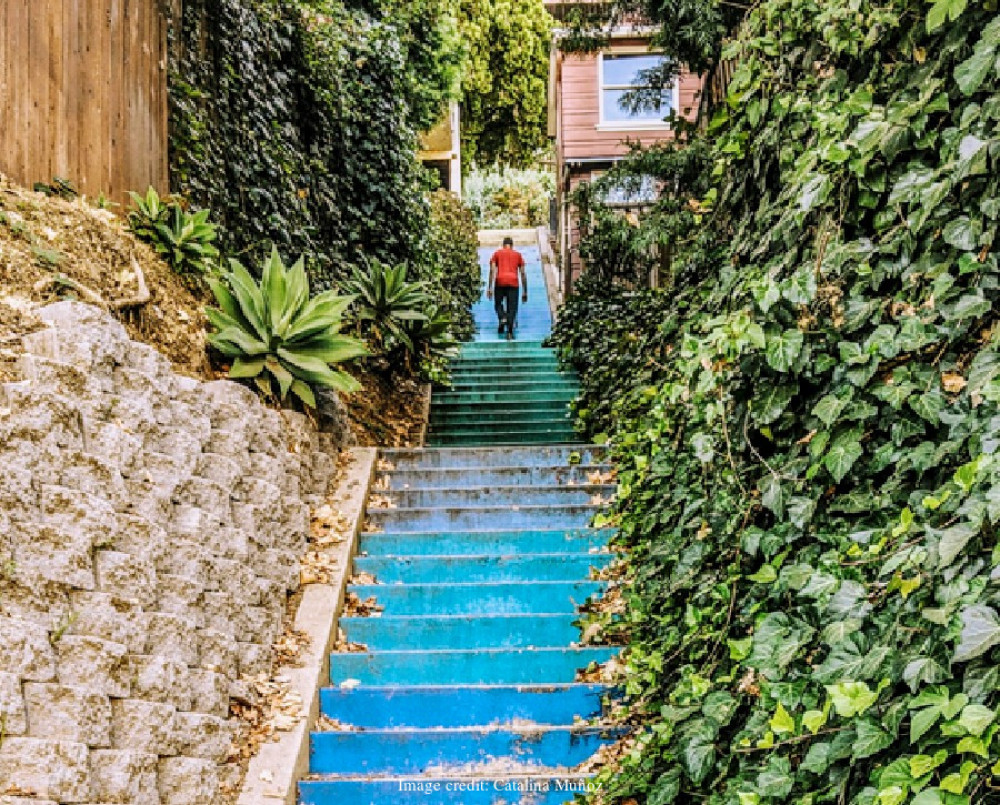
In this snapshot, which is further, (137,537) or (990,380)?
(137,537)

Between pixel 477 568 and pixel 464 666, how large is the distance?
0.91 metres

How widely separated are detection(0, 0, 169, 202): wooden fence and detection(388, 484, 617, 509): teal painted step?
8.42 ft

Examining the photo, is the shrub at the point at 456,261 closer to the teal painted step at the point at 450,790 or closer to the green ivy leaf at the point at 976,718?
the teal painted step at the point at 450,790

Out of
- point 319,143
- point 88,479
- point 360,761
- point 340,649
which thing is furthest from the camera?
point 319,143

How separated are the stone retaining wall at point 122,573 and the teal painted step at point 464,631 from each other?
525 mm

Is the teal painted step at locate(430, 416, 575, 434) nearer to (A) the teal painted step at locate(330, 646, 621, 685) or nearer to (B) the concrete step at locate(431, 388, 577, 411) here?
(B) the concrete step at locate(431, 388, 577, 411)

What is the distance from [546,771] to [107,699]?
2.00 metres

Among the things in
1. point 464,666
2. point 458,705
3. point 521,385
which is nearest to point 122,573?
point 458,705

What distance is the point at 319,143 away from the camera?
31.0ft

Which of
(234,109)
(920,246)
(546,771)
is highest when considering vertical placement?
(234,109)

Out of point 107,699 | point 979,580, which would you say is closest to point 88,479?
point 107,699

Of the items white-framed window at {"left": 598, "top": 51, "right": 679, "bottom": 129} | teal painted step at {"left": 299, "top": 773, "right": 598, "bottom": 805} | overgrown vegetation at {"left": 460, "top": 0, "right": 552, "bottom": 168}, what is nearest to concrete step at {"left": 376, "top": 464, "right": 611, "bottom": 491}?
teal painted step at {"left": 299, "top": 773, "right": 598, "bottom": 805}

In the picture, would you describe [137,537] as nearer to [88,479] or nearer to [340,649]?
[88,479]

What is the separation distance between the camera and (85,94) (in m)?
5.28
